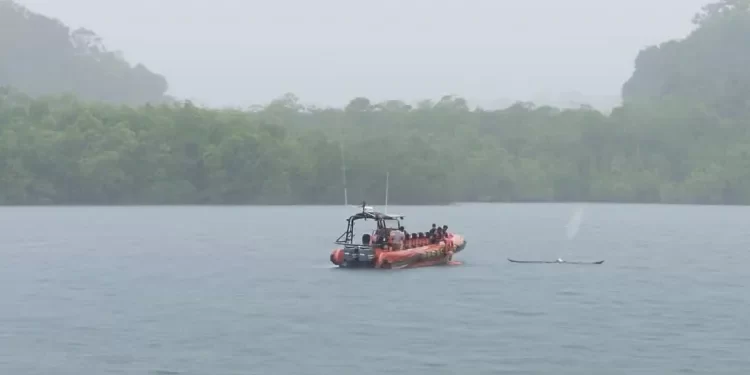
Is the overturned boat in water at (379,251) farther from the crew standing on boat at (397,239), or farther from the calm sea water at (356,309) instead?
the calm sea water at (356,309)

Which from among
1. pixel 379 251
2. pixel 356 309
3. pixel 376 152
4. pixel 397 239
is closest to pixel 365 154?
pixel 376 152

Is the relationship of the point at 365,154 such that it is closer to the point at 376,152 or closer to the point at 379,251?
the point at 376,152

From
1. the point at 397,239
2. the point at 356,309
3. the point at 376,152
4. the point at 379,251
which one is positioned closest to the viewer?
the point at 356,309

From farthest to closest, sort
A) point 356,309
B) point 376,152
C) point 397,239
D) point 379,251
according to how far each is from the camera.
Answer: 1. point 376,152
2. point 397,239
3. point 379,251
4. point 356,309

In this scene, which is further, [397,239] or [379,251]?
[397,239]

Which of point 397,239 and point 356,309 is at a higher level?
point 397,239

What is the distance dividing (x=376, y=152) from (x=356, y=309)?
103 meters

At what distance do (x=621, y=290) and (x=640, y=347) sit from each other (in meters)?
14.9

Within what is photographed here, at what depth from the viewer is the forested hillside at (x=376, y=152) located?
440 ft

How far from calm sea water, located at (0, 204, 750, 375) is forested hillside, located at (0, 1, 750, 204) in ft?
175

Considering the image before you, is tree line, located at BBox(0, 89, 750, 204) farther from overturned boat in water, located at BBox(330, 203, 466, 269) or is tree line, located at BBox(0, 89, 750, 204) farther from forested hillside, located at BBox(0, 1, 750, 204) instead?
overturned boat in water, located at BBox(330, 203, 466, 269)

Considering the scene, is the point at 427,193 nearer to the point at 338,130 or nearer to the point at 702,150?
the point at 338,130

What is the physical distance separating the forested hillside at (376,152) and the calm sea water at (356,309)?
2096 inches

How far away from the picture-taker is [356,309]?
4291cm
